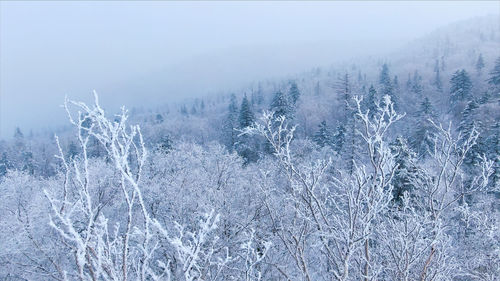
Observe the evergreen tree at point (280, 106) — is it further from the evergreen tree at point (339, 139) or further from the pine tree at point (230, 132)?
the evergreen tree at point (339, 139)

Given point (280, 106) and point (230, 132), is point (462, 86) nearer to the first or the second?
point (280, 106)

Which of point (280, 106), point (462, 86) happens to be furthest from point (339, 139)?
point (462, 86)

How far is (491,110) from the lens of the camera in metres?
38.8

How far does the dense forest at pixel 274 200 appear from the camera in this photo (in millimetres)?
3033

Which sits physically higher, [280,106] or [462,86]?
[280,106]

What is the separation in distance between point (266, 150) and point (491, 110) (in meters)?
28.4

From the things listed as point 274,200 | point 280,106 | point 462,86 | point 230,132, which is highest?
point 274,200

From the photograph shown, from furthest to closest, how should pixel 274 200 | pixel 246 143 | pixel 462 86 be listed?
pixel 462 86 < pixel 246 143 < pixel 274 200

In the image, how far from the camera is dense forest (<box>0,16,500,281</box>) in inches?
119

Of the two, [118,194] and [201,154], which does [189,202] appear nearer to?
[118,194]

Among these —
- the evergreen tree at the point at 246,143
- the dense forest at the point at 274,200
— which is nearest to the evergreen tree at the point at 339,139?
the dense forest at the point at 274,200

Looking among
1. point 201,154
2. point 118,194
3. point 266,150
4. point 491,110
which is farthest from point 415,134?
point 118,194

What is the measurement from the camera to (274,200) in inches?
662

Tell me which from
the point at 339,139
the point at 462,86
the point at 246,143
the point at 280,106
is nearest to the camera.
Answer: the point at 339,139
